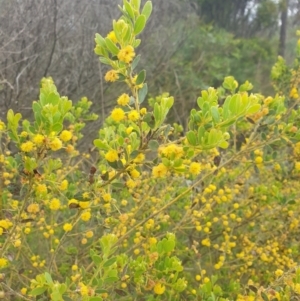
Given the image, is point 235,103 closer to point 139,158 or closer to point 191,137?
point 191,137

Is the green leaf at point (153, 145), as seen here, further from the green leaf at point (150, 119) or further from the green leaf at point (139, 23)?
the green leaf at point (139, 23)

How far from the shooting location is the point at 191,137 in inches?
50.9

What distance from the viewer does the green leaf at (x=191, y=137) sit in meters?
1.29

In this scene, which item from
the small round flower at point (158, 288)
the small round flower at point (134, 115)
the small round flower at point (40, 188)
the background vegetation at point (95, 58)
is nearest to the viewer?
the small round flower at point (134, 115)

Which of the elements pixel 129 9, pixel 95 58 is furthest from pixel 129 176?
pixel 95 58

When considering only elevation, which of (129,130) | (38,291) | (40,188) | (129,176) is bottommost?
(38,291)

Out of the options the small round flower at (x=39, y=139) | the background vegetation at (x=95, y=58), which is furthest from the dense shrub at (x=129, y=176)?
the background vegetation at (x=95, y=58)

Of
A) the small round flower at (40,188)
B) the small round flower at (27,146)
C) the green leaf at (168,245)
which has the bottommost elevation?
the green leaf at (168,245)

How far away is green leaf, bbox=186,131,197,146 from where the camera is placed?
129cm

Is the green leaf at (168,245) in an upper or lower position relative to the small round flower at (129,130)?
lower

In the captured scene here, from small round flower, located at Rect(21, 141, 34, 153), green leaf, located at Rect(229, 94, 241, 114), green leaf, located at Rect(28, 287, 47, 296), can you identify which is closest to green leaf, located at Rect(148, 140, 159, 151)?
green leaf, located at Rect(229, 94, 241, 114)

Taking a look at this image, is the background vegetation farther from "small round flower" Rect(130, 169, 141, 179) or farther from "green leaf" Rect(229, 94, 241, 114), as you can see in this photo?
"green leaf" Rect(229, 94, 241, 114)

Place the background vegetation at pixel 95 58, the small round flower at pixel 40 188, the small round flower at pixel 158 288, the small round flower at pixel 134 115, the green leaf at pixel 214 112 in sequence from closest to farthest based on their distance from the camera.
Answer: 1. the green leaf at pixel 214 112
2. the small round flower at pixel 134 115
3. the small round flower at pixel 40 188
4. the small round flower at pixel 158 288
5. the background vegetation at pixel 95 58

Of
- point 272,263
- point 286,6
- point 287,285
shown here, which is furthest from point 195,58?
point 287,285
